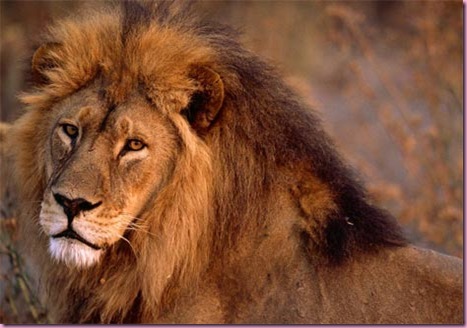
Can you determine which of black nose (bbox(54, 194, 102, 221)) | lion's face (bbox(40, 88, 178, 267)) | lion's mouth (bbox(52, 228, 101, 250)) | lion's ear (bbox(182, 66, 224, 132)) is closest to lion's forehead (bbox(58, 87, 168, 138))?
lion's face (bbox(40, 88, 178, 267))

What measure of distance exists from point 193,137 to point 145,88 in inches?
11.3

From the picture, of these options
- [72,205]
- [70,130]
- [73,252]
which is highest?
[70,130]

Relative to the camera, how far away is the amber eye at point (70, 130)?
407cm

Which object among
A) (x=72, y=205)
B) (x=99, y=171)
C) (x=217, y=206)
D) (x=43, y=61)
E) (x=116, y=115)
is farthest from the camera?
(x=43, y=61)

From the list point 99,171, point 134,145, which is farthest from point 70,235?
point 134,145

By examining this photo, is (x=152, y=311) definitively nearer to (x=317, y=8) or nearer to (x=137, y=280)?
(x=137, y=280)

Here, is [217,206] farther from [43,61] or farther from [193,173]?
[43,61]

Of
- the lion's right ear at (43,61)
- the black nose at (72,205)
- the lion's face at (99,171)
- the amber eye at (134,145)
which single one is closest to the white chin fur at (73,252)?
the lion's face at (99,171)

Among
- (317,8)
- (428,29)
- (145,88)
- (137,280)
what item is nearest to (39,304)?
(137,280)

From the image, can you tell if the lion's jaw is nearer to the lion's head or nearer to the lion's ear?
the lion's head

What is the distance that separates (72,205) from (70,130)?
0.42m

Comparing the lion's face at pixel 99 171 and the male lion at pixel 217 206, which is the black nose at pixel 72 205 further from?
the male lion at pixel 217 206

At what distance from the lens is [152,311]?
4090 mm

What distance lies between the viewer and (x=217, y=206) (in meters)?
4.13
